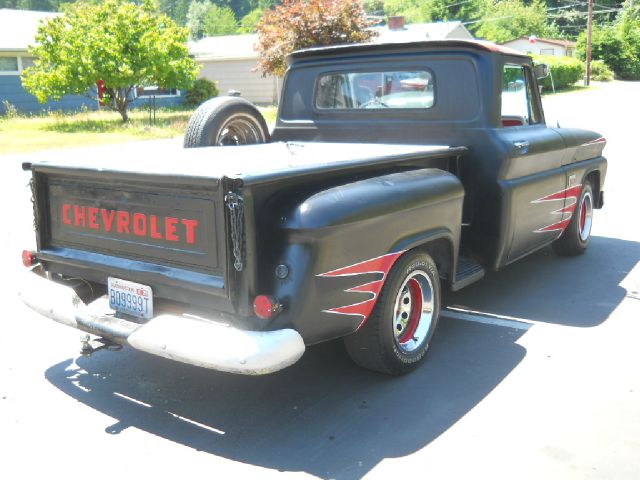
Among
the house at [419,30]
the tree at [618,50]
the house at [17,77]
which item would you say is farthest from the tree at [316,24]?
the tree at [618,50]

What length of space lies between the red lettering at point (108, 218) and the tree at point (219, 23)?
9498 cm

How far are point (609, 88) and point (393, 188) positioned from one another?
39.6 m

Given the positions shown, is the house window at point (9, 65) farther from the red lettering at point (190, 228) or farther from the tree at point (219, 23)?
the tree at point (219, 23)

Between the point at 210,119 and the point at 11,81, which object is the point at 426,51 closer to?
the point at 210,119

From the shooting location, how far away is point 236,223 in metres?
3.13

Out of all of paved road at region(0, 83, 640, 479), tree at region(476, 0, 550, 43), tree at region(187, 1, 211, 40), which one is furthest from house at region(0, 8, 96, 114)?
tree at region(187, 1, 211, 40)

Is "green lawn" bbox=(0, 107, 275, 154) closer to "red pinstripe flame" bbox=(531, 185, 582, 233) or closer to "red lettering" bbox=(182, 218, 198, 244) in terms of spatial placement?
"red pinstripe flame" bbox=(531, 185, 582, 233)

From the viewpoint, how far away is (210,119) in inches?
213

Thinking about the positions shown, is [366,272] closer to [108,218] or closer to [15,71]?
[108,218]

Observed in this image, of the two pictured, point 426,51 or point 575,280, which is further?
point 575,280

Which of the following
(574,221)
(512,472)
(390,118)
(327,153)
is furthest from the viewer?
(574,221)

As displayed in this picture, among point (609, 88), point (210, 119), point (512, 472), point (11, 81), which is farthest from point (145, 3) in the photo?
point (609, 88)

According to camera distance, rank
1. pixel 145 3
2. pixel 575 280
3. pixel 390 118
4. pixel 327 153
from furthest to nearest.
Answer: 1. pixel 145 3
2. pixel 575 280
3. pixel 390 118
4. pixel 327 153

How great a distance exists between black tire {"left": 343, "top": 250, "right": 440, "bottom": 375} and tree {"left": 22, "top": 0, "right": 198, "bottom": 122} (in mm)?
17836
